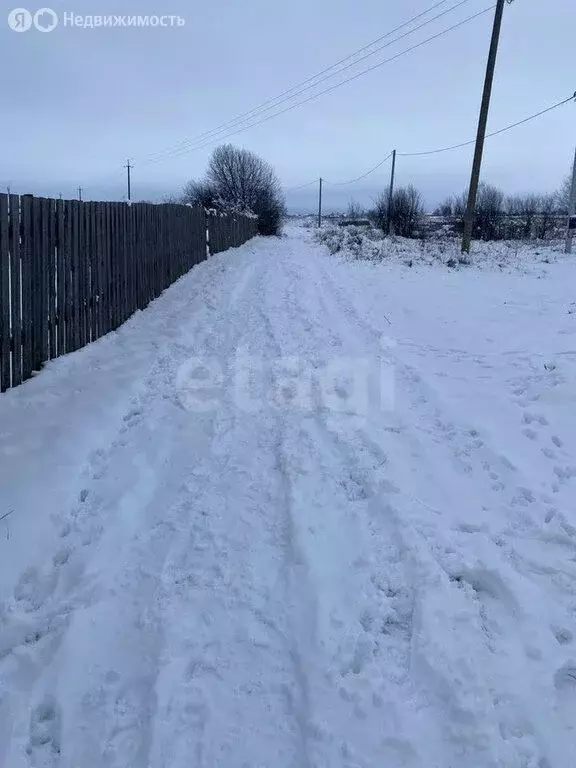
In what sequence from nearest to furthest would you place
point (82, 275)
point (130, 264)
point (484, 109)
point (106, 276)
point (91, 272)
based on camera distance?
1. point (82, 275)
2. point (91, 272)
3. point (106, 276)
4. point (130, 264)
5. point (484, 109)

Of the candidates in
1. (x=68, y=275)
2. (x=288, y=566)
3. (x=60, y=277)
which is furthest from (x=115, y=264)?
(x=288, y=566)

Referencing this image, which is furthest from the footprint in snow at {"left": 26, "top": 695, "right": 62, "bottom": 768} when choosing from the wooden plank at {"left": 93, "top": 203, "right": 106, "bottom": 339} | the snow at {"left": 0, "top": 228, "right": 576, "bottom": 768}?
the wooden plank at {"left": 93, "top": 203, "right": 106, "bottom": 339}

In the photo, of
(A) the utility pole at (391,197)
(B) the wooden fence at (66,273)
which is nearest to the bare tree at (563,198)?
(A) the utility pole at (391,197)

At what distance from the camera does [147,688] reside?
2.44 metres

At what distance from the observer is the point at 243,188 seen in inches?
2096

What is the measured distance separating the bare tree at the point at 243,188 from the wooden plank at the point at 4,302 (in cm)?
4608

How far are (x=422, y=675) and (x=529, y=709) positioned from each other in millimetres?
427

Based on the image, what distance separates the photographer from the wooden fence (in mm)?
5508

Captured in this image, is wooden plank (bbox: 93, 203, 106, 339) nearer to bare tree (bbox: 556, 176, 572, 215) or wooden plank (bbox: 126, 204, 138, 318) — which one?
wooden plank (bbox: 126, 204, 138, 318)

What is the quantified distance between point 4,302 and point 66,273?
1451 millimetres

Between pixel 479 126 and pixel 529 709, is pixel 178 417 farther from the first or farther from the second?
pixel 479 126

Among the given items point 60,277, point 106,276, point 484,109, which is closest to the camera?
point 60,277

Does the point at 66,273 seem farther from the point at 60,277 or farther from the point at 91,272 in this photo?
the point at 91,272

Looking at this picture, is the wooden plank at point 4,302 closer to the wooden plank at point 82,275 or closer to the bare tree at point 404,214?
the wooden plank at point 82,275
